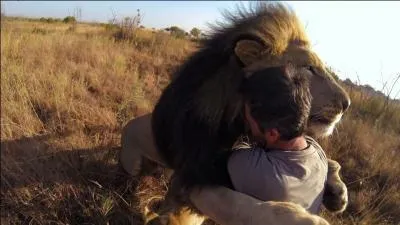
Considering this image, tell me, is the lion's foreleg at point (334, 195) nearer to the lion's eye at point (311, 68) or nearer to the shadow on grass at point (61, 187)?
the lion's eye at point (311, 68)

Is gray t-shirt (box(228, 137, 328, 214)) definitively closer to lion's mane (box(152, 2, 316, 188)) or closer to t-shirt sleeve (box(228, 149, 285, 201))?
t-shirt sleeve (box(228, 149, 285, 201))

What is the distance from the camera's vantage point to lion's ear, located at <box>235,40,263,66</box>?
2.60 meters

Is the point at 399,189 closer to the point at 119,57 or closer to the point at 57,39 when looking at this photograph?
the point at 119,57

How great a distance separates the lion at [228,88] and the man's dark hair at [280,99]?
0.09m

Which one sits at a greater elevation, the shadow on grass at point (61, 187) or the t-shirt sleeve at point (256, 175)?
the t-shirt sleeve at point (256, 175)

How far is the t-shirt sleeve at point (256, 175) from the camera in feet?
8.51

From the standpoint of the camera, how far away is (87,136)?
4.16 m

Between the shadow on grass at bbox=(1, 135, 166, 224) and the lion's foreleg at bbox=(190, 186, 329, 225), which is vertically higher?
the lion's foreleg at bbox=(190, 186, 329, 225)

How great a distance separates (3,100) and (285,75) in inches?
100

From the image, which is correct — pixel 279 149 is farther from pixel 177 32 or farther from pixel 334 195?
pixel 177 32

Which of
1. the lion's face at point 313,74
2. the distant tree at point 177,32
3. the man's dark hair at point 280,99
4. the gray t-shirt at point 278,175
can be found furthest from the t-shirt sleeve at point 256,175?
the distant tree at point 177,32

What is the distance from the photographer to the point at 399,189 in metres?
4.66

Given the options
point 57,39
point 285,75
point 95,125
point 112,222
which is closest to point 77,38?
point 57,39

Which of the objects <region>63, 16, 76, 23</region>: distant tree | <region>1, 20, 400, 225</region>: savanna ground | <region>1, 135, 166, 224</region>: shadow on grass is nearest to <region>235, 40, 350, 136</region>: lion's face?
<region>1, 20, 400, 225</region>: savanna ground
